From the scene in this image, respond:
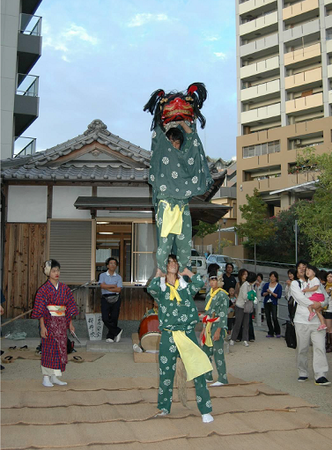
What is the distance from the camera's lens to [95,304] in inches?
399

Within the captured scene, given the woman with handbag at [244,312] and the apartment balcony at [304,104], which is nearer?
the woman with handbag at [244,312]

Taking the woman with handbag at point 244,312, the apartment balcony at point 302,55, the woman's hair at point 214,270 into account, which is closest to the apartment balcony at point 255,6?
the apartment balcony at point 302,55

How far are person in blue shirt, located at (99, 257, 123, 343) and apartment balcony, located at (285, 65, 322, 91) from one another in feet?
90.3

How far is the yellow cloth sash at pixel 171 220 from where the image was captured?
4.67 metres

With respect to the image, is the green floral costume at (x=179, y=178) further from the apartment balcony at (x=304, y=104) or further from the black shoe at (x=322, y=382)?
the apartment balcony at (x=304, y=104)

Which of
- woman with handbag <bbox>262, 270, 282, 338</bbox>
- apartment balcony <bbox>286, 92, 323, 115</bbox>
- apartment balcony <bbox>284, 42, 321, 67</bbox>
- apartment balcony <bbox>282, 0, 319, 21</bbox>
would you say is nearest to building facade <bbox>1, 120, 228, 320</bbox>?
woman with handbag <bbox>262, 270, 282, 338</bbox>

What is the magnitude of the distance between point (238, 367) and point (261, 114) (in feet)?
97.1

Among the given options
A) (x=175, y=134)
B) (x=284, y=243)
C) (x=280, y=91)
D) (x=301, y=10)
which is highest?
(x=301, y=10)

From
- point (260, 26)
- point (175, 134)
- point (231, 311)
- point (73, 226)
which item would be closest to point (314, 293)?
point (175, 134)

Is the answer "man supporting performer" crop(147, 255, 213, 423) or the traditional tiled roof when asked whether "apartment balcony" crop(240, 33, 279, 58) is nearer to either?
the traditional tiled roof

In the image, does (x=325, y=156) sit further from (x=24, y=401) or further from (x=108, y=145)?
(x=24, y=401)

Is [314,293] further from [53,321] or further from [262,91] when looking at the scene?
[262,91]

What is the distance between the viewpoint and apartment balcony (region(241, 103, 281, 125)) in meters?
33.9

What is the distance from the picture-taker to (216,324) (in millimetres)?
6496
